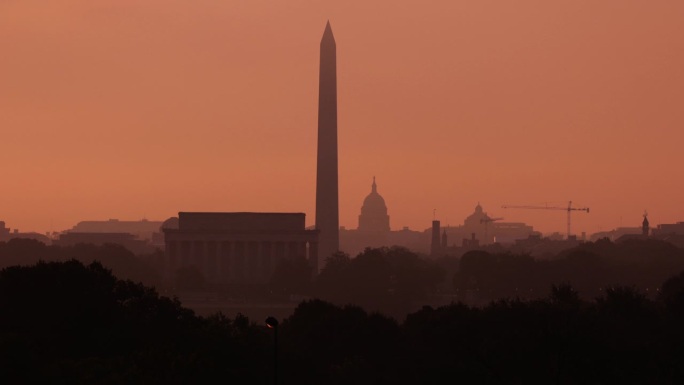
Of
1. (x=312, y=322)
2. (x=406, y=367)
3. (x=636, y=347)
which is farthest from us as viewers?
(x=312, y=322)

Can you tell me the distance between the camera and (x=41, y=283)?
106 m

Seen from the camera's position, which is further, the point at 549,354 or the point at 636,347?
the point at 636,347

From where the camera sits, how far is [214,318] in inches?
4473

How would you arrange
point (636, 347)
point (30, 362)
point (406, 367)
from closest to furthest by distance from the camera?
point (30, 362) → point (406, 367) → point (636, 347)

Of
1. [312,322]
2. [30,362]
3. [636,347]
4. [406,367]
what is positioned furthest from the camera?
[312,322]

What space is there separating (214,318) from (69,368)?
1139 inches

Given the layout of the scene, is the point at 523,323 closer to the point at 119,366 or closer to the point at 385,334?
the point at 385,334

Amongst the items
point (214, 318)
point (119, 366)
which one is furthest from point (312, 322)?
point (119, 366)

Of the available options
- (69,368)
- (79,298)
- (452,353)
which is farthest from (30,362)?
(452,353)

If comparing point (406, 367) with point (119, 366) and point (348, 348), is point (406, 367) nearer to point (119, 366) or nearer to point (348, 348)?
point (348, 348)

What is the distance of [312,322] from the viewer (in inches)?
4641

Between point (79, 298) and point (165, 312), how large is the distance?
4.87 metres

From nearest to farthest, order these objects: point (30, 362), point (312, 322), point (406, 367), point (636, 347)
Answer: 1. point (30, 362)
2. point (406, 367)
3. point (636, 347)
4. point (312, 322)

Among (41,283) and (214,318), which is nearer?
(41,283)
